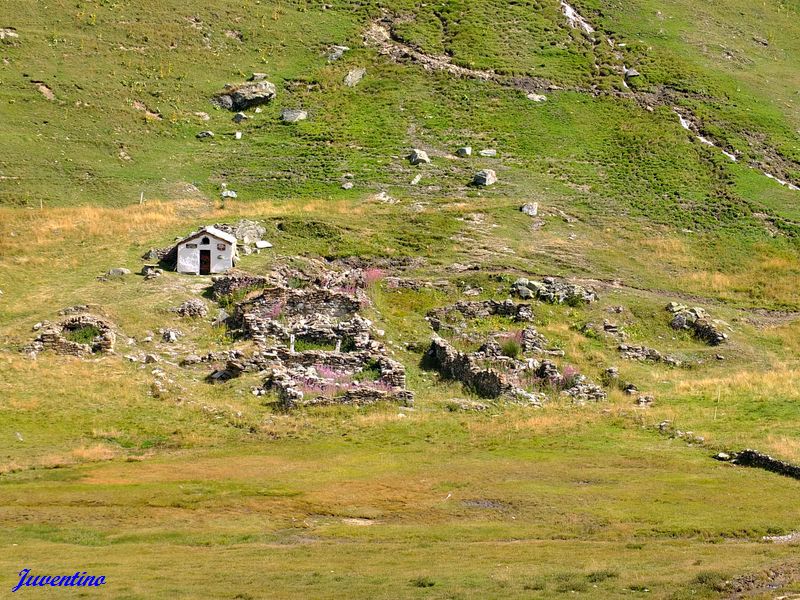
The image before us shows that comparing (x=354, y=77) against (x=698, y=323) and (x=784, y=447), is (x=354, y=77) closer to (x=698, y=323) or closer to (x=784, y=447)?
(x=698, y=323)

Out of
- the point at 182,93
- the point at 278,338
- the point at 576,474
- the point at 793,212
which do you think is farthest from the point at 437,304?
the point at 182,93

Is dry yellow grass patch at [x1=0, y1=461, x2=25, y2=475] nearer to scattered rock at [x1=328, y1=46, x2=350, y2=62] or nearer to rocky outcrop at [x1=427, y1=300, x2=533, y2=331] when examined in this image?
rocky outcrop at [x1=427, y1=300, x2=533, y2=331]

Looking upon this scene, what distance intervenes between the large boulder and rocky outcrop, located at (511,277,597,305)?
51810mm

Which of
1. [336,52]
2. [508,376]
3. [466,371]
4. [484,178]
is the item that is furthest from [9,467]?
[336,52]

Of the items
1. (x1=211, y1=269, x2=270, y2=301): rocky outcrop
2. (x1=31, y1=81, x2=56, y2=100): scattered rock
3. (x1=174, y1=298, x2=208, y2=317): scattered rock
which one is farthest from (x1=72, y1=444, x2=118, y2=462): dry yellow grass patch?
(x1=31, y1=81, x2=56, y2=100): scattered rock

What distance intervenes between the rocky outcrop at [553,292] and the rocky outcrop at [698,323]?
5528mm

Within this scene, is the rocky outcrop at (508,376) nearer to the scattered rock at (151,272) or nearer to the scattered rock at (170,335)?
the scattered rock at (170,335)

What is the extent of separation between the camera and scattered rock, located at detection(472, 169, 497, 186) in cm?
9719

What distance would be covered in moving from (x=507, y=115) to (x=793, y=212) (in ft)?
106

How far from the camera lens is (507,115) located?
11500 centimetres

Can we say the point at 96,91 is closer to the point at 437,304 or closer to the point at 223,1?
the point at 223,1

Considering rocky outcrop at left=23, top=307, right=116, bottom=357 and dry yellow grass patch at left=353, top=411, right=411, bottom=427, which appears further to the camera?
rocky outcrop at left=23, top=307, right=116, bottom=357

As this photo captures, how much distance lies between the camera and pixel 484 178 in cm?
9731

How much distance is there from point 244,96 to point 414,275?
47.0 metres
